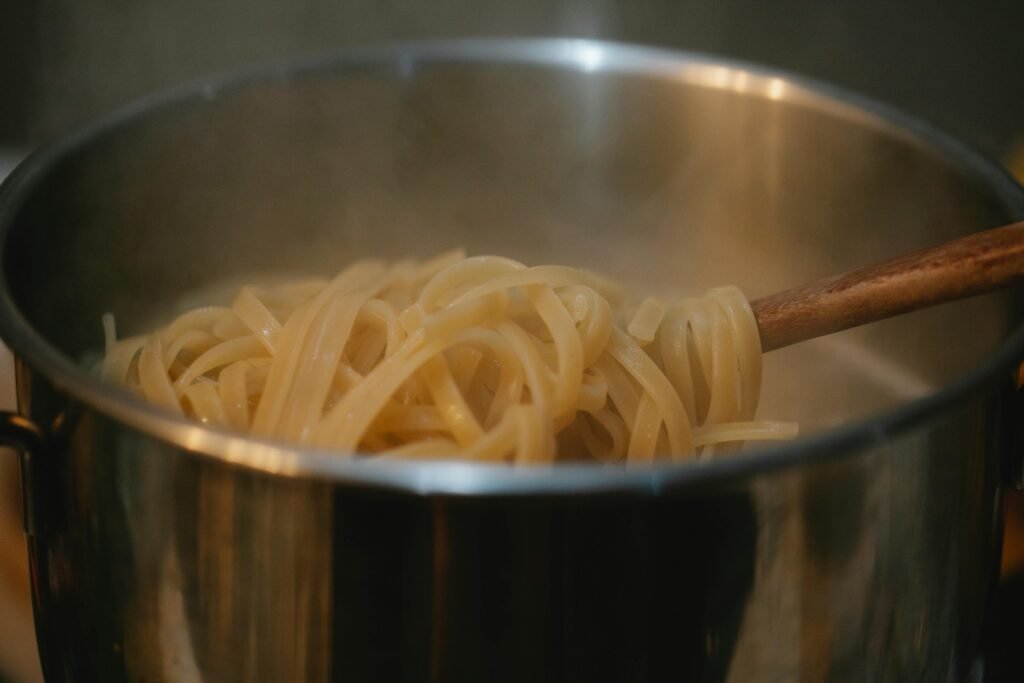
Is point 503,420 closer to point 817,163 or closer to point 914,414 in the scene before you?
point 914,414

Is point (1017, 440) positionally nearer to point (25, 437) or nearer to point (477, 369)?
point (477, 369)

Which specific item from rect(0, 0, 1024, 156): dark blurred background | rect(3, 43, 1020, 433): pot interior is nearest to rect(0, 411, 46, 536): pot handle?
rect(3, 43, 1020, 433): pot interior

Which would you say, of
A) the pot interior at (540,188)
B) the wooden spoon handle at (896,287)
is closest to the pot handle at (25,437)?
the pot interior at (540,188)

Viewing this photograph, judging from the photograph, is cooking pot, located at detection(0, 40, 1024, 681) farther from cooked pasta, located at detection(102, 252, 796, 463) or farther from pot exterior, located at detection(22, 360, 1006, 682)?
cooked pasta, located at detection(102, 252, 796, 463)

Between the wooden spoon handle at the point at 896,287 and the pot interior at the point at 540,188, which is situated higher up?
the pot interior at the point at 540,188

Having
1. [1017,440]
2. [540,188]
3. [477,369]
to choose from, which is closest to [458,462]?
[477,369]

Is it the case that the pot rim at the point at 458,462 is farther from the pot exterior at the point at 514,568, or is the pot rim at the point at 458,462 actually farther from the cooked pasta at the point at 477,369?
the cooked pasta at the point at 477,369
